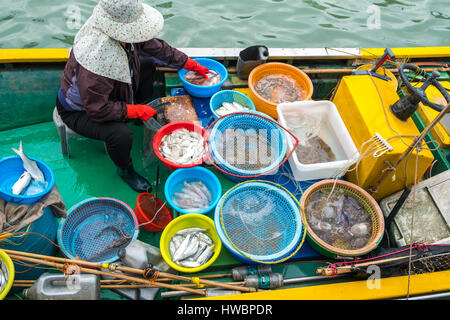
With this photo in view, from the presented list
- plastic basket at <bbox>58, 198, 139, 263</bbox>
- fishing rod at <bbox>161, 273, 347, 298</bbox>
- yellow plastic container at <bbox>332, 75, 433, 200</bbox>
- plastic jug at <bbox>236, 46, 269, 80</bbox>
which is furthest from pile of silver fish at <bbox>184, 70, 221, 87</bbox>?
fishing rod at <bbox>161, 273, 347, 298</bbox>

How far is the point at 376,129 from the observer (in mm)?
3049

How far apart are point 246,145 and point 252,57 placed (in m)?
1.31

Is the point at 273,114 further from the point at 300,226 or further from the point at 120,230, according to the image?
the point at 120,230

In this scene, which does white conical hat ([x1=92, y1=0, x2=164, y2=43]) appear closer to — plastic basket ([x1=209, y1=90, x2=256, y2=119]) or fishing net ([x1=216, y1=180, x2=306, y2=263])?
plastic basket ([x1=209, y1=90, x2=256, y2=119])

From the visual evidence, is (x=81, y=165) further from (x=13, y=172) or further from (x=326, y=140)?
(x=326, y=140)

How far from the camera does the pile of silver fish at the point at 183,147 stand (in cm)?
328

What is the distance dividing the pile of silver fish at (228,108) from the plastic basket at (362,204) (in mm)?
1199

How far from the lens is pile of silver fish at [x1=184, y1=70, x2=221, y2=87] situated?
3.93m

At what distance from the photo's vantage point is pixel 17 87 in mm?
3797

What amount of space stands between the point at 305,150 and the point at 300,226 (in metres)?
0.90

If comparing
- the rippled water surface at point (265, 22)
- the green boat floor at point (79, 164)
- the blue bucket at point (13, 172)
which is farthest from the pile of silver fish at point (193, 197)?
the rippled water surface at point (265, 22)

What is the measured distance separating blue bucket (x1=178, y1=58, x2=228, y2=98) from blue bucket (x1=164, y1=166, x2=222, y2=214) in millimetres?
1070

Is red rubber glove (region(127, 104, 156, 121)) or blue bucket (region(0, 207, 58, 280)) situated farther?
red rubber glove (region(127, 104, 156, 121))
